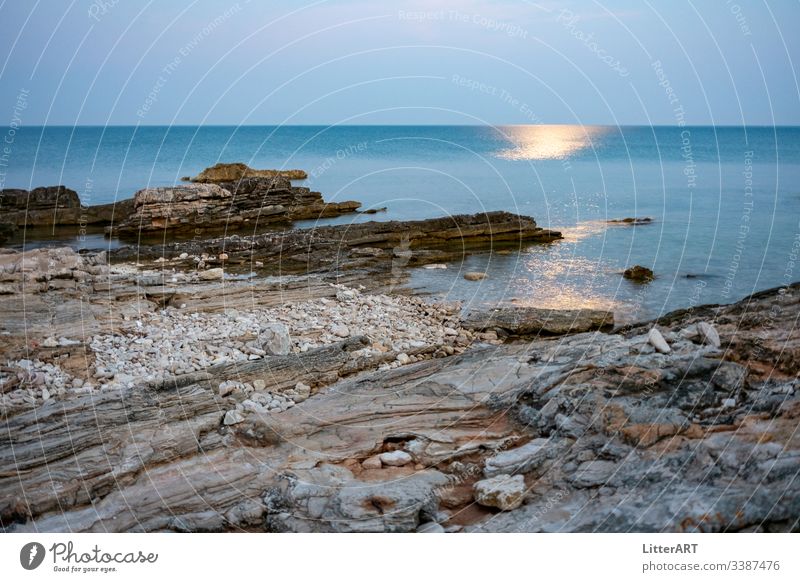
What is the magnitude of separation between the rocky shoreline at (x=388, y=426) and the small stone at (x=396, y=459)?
0.02 meters

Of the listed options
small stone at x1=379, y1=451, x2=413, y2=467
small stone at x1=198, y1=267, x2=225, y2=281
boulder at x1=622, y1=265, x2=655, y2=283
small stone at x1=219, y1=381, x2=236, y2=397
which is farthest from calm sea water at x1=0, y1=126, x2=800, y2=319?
small stone at x1=379, y1=451, x2=413, y2=467

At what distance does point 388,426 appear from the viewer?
23.6ft

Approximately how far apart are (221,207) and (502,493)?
74.8 ft

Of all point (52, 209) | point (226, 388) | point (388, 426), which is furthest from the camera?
point (52, 209)

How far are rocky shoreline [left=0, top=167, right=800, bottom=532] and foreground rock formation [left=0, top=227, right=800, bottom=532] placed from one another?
21 millimetres

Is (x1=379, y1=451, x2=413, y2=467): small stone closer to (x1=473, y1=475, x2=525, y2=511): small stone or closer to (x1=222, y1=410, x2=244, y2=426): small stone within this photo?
(x1=473, y1=475, x2=525, y2=511): small stone

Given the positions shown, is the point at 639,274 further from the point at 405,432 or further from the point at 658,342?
the point at 405,432

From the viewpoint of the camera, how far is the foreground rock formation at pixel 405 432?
18.5 ft

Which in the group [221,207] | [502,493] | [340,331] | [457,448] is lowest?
[502,493]

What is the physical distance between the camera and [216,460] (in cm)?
664

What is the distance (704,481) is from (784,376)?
2011 millimetres

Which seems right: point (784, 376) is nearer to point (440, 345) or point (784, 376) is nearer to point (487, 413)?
point (487, 413)

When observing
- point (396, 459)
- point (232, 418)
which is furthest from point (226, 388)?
point (396, 459)

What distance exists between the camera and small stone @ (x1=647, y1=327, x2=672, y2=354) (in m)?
7.45
